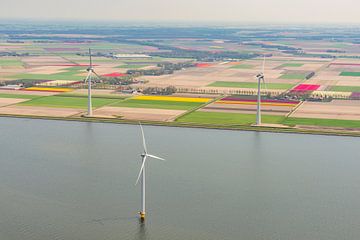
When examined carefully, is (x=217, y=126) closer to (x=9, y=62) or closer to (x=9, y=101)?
(x=9, y=101)

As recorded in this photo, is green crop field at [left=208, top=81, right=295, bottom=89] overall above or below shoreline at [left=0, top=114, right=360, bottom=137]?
above

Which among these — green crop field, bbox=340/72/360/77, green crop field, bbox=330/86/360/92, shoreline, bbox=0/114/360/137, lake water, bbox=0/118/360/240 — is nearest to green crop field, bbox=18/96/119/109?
shoreline, bbox=0/114/360/137

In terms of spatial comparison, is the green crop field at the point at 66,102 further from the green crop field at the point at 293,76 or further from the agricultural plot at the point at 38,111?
the green crop field at the point at 293,76

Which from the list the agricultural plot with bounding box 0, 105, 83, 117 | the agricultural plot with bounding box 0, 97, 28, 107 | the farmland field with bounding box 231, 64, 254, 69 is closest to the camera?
the agricultural plot with bounding box 0, 105, 83, 117

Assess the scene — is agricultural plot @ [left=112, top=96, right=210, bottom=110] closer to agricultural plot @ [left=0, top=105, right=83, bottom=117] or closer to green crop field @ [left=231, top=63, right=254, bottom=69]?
agricultural plot @ [left=0, top=105, right=83, bottom=117]

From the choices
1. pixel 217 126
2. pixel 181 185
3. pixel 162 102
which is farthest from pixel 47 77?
pixel 181 185

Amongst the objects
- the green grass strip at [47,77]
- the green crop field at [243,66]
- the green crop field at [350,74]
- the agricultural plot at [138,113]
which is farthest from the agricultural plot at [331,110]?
the green crop field at [243,66]

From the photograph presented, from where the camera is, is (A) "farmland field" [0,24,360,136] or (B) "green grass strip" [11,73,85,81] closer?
(A) "farmland field" [0,24,360,136]

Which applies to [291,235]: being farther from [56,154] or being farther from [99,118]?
[99,118]
